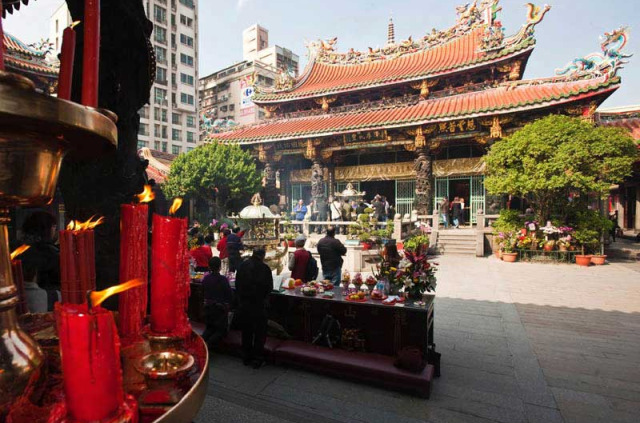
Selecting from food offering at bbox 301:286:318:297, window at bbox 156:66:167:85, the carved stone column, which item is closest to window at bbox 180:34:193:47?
window at bbox 156:66:167:85

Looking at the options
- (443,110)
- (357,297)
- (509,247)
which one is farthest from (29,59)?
(509,247)

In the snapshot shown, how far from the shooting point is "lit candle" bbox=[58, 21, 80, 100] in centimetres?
81

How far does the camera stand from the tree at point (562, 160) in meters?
9.92

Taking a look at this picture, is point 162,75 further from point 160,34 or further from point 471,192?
point 471,192

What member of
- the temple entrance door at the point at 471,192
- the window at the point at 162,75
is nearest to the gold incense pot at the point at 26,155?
the temple entrance door at the point at 471,192

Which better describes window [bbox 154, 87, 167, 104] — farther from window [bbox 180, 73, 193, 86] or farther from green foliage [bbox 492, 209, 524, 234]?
green foliage [bbox 492, 209, 524, 234]

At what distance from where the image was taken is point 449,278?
899 centimetres

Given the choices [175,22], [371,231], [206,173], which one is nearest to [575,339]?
[371,231]

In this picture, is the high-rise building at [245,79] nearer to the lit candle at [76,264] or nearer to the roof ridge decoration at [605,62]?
the roof ridge decoration at [605,62]

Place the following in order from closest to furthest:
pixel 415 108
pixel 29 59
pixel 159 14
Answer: pixel 29 59
pixel 415 108
pixel 159 14

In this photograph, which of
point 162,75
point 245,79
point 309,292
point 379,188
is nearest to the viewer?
point 309,292

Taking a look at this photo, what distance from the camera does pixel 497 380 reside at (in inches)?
148

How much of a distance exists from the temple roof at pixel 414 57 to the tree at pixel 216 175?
163 inches

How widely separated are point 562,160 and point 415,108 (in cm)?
677
